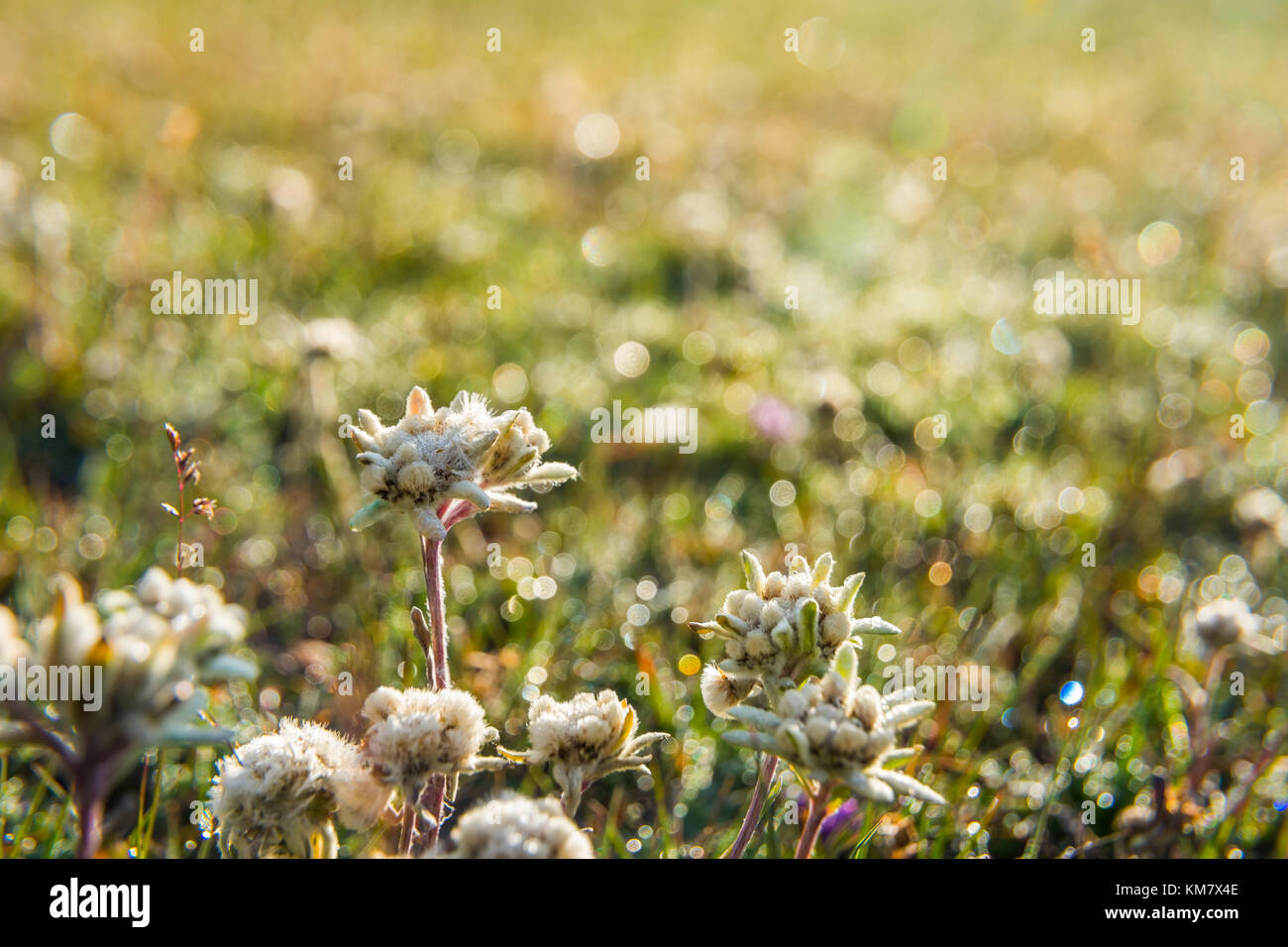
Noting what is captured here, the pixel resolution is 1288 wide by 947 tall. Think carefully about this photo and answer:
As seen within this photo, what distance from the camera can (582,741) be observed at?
2.15 meters

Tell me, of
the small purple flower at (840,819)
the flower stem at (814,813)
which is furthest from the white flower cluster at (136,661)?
the small purple flower at (840,819)

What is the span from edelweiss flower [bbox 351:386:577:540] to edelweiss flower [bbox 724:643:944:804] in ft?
2.31

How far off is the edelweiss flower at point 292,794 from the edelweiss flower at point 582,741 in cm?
33

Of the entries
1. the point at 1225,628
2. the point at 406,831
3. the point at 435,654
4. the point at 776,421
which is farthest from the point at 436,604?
the point at 776,421

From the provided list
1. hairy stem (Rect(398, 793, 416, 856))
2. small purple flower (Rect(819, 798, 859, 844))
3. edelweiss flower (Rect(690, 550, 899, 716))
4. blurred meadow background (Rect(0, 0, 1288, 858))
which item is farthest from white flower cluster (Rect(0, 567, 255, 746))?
small purple flower (Rect(819, 798, 859, 844))

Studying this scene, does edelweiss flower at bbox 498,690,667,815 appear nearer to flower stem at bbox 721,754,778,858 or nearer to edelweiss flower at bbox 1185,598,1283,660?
Answer: flower stem at bbox 721,754,778,858

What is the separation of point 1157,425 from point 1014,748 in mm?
2800

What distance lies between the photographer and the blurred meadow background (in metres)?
3.36

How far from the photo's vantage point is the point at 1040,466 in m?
5.17

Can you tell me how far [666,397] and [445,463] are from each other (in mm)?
3178
